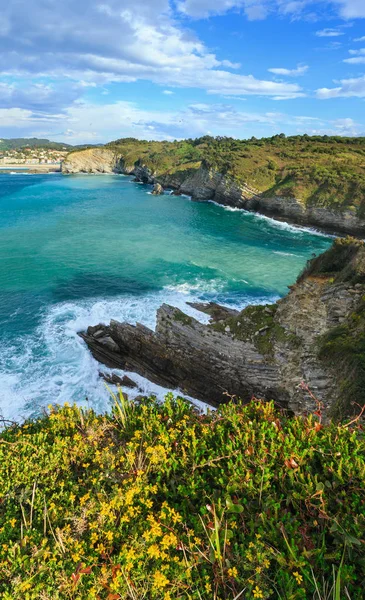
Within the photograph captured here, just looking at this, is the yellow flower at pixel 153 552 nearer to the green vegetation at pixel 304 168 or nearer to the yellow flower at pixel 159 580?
the yellow flower at pixel 159 580

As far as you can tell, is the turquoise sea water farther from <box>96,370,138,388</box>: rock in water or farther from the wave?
<box>96,370,138,388</box>: rock in water

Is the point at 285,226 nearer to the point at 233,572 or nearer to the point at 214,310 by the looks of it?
the point at 214,310

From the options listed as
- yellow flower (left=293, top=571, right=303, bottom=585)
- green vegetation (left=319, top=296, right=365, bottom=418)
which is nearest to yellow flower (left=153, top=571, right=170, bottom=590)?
yellow flower (left=293, top=571, right=303, bottom=585)

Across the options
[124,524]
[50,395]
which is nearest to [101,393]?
[50,395]

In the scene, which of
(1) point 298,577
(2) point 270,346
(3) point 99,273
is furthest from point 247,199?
(1) point 298,577

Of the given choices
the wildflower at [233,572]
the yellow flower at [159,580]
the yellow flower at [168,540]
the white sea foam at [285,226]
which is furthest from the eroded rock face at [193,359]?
the white sea foam at [285,226]

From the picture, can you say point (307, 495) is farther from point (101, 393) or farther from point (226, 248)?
point (226, 248)
